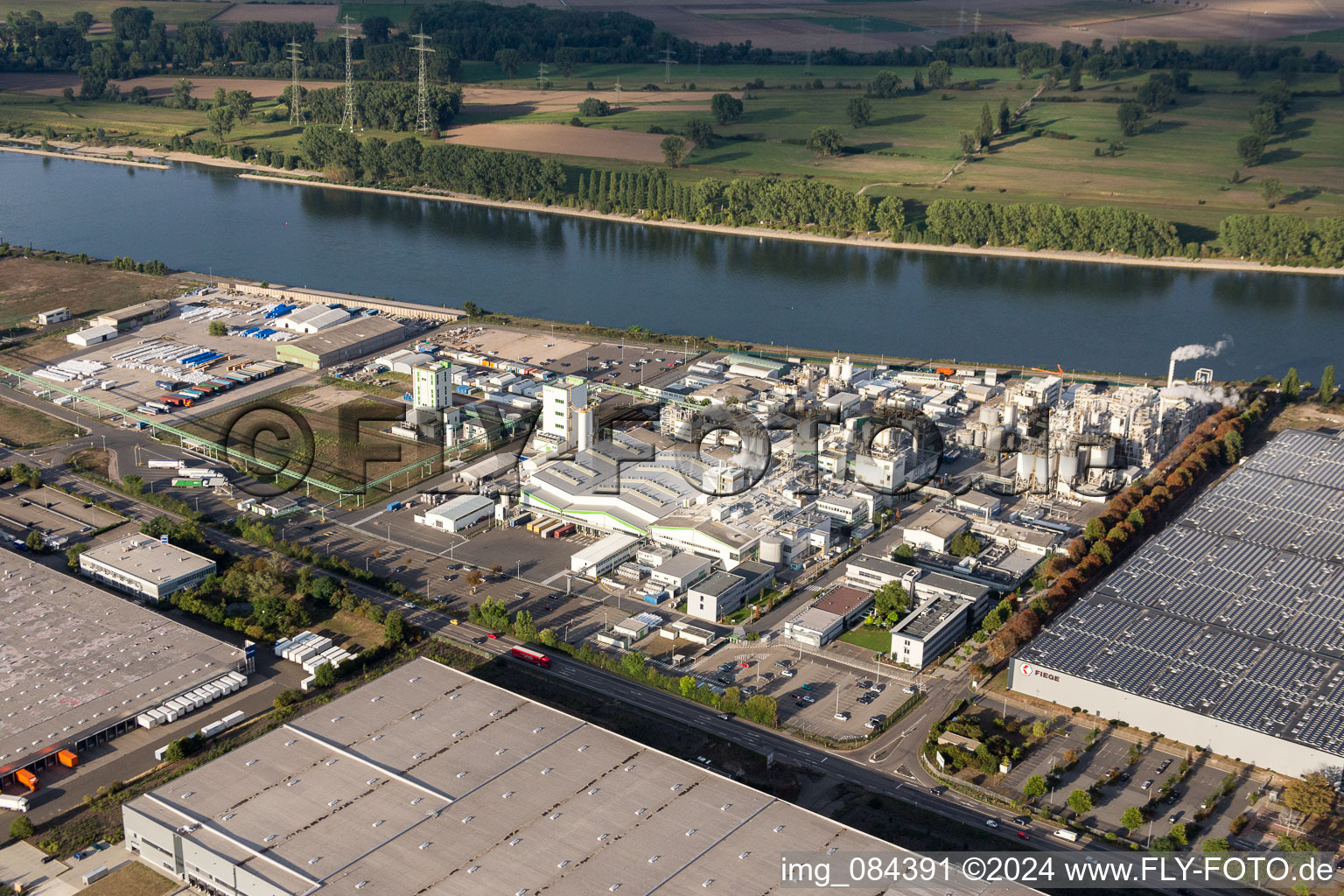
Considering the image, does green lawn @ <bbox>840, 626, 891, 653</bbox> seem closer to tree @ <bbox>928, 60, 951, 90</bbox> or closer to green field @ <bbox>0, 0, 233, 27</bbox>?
tree @ <bbox>928, 60, 951, 90</bbox>

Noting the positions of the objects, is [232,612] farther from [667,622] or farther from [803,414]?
[803,414]

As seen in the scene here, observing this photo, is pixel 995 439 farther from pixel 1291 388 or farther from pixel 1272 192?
pixel 1272 192

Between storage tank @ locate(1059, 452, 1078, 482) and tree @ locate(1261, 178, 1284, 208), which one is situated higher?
tree @ locate(1261, 178, 1284, 208)

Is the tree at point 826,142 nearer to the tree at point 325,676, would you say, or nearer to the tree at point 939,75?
the tree at point 939,75

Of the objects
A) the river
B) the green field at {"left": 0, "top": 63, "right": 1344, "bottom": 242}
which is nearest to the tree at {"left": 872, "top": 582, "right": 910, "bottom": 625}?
the river

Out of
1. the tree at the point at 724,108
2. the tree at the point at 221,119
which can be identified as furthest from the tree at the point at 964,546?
the tree at the point at 221,119

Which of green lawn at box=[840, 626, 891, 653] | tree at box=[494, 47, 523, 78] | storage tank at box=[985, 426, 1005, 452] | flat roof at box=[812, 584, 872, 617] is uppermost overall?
tree at box=[494, 47, 523, 78]

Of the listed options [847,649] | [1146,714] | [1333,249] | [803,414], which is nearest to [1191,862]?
[1146,714]
